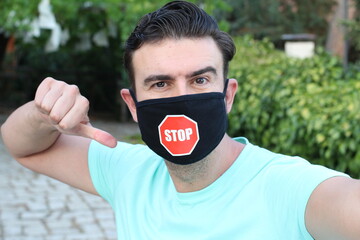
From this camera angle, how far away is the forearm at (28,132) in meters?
2.43

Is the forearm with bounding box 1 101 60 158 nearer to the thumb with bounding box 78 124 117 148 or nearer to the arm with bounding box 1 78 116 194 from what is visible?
the arm with bounding box 1 78 116 194

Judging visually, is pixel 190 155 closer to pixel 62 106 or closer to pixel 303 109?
pixel 62 106

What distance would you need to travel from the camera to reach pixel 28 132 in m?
2.47

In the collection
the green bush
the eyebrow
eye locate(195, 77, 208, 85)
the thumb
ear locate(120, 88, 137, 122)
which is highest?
the eyebrow

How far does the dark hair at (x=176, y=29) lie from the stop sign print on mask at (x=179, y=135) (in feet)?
0.80

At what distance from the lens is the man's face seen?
197 cm

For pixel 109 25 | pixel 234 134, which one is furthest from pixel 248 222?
pixel 109 25

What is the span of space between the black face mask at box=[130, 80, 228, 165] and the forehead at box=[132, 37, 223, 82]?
0.09 meters

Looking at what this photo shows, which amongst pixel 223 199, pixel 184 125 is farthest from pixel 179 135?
pixel 223 199

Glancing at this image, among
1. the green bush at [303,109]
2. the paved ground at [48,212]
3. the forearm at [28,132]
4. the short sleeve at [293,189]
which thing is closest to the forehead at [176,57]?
the short sleeve at [293,189]

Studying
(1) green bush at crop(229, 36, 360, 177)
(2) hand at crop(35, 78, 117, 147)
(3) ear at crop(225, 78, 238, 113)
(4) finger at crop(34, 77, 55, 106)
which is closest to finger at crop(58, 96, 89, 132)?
(2) hand at crop(35, 78, 117, 147)

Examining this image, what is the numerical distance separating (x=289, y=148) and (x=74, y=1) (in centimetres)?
653

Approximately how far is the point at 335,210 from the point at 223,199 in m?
0.44

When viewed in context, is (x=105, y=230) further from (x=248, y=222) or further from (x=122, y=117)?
(x=122, y=117)
